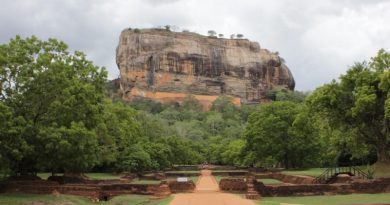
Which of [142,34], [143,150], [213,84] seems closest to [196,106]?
[213,84]

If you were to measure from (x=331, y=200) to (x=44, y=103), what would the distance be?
16569mm

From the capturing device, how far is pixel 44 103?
2814 cm

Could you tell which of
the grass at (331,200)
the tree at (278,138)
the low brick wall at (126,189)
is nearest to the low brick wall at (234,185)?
the grass at (331,200)

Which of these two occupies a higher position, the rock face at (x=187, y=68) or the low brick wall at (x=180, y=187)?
the rock face at (x=187, y=68)

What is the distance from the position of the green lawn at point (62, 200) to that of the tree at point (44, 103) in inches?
86.2

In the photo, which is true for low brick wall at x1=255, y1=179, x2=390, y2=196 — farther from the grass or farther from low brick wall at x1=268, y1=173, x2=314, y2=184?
low brick wall at x1=268, y1=173, x2=314, y2=184

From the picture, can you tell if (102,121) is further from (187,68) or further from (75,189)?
(187,68)

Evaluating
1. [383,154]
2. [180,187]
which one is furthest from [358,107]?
[180,187]

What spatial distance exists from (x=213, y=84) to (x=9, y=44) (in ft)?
425

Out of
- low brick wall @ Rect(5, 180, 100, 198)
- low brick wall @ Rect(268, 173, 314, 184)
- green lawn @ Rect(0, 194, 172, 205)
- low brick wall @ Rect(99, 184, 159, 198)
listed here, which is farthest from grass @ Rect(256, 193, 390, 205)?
low brick wall @ Rect(5, 180, 100, 198)

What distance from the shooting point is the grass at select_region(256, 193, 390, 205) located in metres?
22.2

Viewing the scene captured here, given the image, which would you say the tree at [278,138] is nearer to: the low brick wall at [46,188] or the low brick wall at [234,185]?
the low brick wall at [234,185]

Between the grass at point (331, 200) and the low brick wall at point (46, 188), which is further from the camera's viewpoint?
the low brick wall at point (46, 188)

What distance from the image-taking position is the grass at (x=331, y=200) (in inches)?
876
